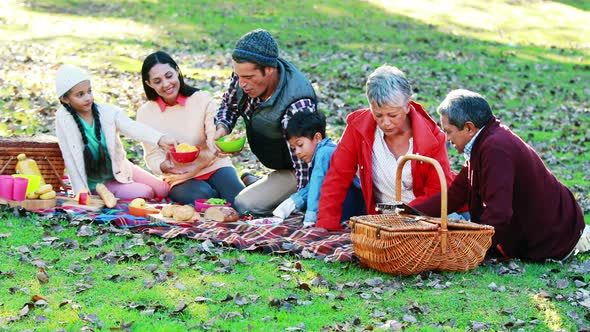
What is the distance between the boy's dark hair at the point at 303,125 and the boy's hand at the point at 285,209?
2.17 feet

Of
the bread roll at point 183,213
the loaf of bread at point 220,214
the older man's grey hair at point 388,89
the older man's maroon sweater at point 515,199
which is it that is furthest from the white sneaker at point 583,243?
the bread roll at point 183,213

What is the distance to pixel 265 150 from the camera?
8359 mm

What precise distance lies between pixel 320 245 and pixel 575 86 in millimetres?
12088

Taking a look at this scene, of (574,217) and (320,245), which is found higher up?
(574,217)

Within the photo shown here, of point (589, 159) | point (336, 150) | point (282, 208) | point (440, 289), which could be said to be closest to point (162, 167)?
point (282, 208)

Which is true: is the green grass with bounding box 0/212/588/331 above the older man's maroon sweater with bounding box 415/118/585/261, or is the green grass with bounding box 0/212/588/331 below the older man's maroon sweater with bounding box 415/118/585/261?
below

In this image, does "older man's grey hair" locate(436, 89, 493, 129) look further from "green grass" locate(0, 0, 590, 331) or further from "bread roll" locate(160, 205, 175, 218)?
"bread roll" locate(160, 205, 175, 218)

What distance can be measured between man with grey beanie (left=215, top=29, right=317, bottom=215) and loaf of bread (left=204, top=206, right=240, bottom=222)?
0.42 meters

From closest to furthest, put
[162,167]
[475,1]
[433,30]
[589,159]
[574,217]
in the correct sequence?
[574,217], [162,167], [589,159], [433,30], [475,1]

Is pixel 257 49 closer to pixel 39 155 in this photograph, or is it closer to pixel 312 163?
pixel 312 163

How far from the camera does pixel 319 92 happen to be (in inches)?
590

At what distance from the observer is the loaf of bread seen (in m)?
7.87

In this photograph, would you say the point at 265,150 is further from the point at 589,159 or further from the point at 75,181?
the point at 589,159

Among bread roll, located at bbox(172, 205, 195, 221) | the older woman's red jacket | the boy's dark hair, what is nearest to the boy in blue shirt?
the boy's dark hair
